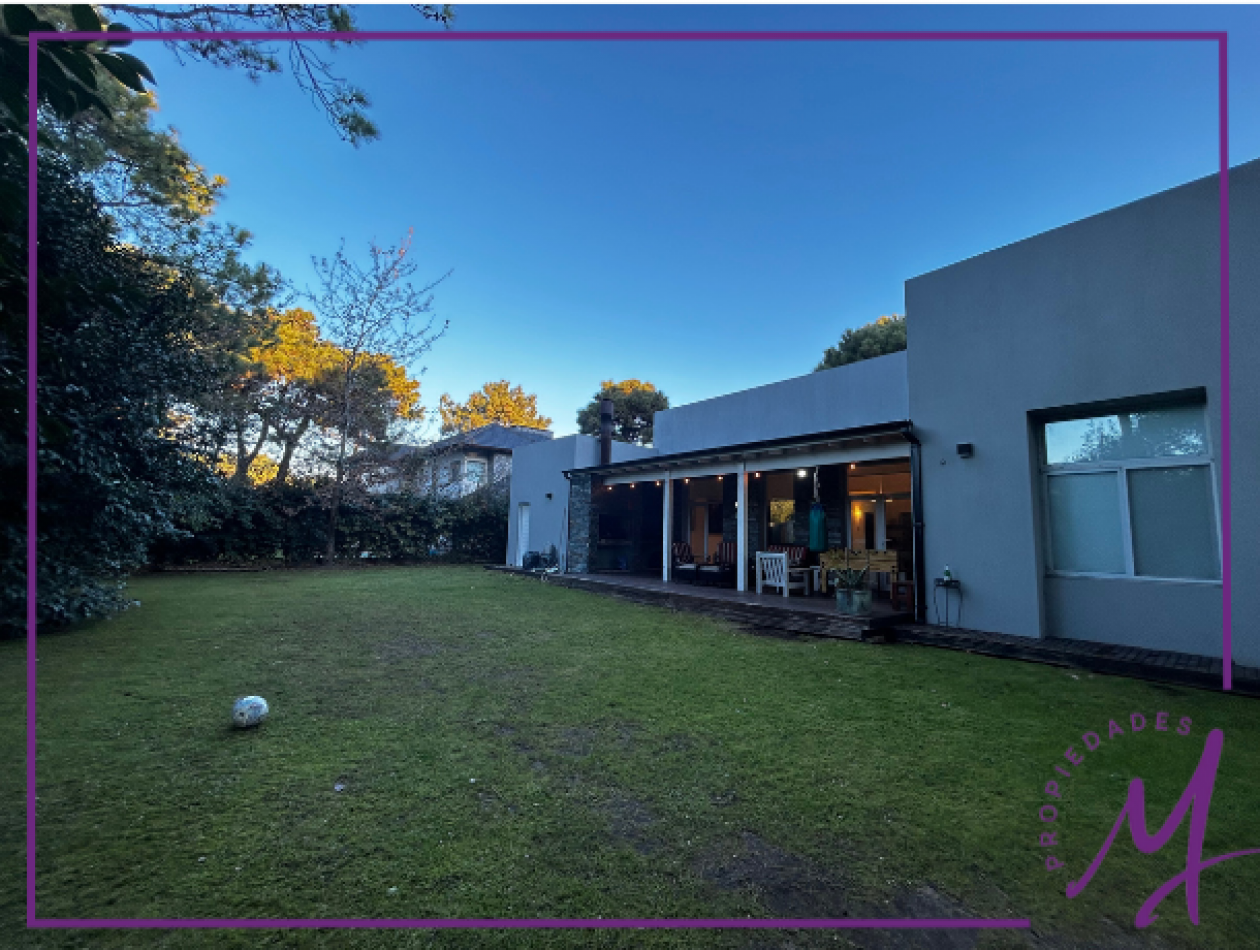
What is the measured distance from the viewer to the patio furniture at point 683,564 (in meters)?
11.7

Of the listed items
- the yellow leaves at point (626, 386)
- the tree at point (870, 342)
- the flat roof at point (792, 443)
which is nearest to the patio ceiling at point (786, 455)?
the flat roof at point (792, 443)

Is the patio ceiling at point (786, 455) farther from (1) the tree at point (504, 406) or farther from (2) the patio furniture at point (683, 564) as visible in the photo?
(1) the tree at point (504, 406)

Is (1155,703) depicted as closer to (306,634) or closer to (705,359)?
(306,634)

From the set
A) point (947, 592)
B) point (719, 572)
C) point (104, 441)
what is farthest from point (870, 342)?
point (104, 441)

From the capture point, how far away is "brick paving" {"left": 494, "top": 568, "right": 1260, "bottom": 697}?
194 inches

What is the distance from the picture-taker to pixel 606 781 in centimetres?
300

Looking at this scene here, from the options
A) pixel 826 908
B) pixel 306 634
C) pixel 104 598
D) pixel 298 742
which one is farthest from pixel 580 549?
pixel 826 908

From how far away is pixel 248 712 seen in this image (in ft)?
12.0

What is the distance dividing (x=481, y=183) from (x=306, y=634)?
5.90 m

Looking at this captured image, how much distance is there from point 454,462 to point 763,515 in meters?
12.9

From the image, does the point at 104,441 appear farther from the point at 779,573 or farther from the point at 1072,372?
the point at 1072,372

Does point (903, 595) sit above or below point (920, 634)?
above

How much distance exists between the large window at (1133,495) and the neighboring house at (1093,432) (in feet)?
0.05

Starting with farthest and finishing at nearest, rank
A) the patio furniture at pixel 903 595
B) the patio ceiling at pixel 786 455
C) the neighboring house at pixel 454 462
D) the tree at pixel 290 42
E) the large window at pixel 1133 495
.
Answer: the neighboring house at pixel 454 462 < the patio furniture at pixel 903 595 < the patio ceiling at pixel 786 455 < the large window at pixel 1133 495 < the tree at pixel 290 42
